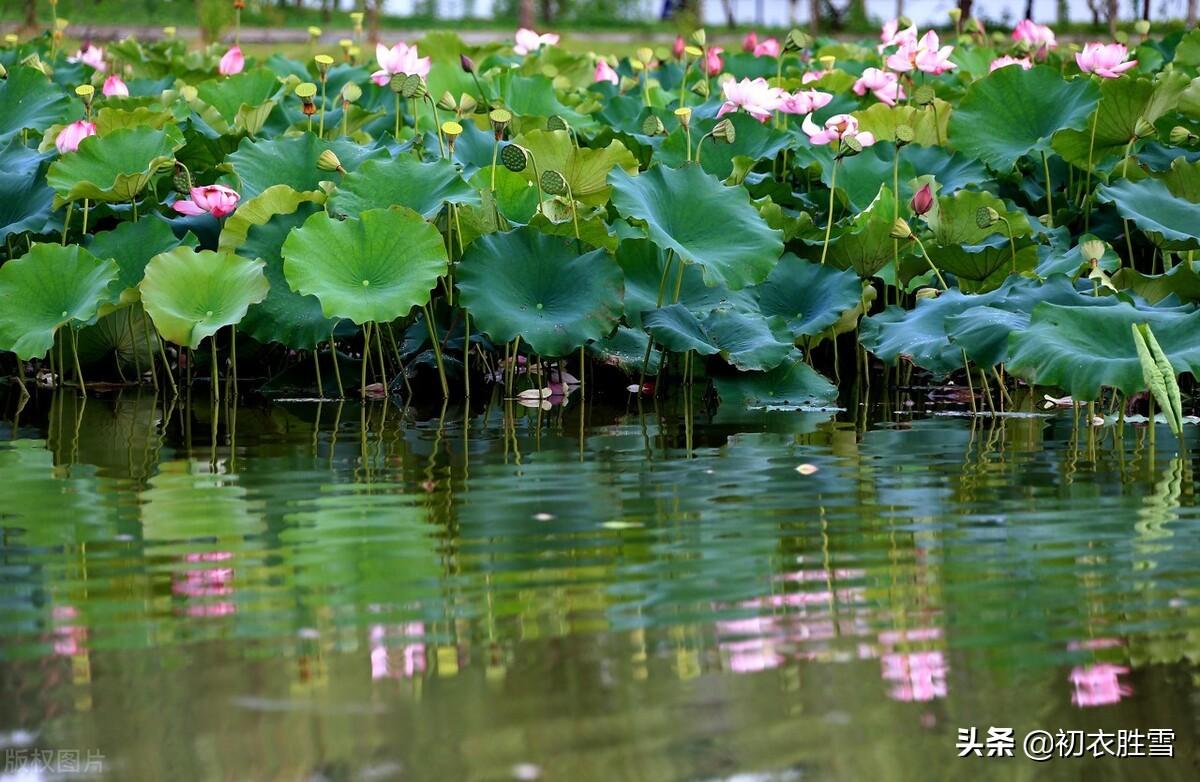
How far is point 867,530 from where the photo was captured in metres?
2.47

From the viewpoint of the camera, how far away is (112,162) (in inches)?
173

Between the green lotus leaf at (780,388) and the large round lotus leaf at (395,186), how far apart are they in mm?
798

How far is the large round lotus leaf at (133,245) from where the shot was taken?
14.0 ft

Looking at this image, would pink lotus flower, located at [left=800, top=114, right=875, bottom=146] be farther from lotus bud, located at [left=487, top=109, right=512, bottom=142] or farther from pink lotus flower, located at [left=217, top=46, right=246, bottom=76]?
pink lotus flower, located at [left=217, top=46, right=246, bottom=76]

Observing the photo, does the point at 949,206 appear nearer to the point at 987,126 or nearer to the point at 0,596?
the point at 987,126

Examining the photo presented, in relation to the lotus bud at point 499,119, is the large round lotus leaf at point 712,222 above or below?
below

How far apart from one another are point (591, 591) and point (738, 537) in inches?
15.5

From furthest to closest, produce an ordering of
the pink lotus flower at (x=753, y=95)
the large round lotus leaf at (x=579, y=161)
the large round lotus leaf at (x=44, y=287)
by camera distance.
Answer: the pink lotus flower at (x=753, y=95) → the large round lotus leaf at (x=579, y=161) → the large round lotus leaf at (x=44, y=287)

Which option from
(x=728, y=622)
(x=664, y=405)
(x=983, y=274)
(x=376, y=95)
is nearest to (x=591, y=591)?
(x=728, y=622)

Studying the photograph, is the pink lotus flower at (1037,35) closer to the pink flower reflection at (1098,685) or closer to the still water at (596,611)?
the still water at (596,611)

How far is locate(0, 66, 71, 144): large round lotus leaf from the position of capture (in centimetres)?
522

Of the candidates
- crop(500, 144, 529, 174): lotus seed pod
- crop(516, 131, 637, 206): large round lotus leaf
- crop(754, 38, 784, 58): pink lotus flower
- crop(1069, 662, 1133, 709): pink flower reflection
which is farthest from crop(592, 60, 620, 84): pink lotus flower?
crop(1069, 662, 1133, 709): pink flower reflection

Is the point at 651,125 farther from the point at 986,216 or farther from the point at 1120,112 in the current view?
the point at 1120,112

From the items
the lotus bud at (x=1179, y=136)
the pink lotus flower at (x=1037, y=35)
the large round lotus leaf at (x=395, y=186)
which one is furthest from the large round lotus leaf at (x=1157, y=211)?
the pink lotus flower at (x=1037, y=35)
